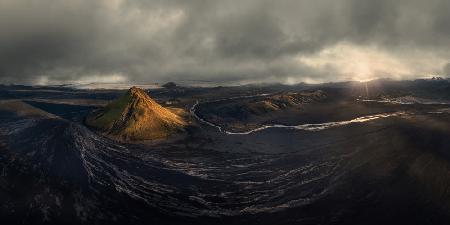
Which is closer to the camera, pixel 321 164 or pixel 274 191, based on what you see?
pixel 274 191

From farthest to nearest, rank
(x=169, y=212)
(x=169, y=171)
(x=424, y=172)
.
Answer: (x=169, y=171) < (x=424, y=172) < (x=169, y=212)

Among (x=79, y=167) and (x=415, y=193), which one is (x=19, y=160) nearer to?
(x=79, y=167)

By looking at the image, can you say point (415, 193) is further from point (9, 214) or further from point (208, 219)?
point (9, 214)

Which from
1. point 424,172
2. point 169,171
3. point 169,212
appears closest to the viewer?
point 169,212

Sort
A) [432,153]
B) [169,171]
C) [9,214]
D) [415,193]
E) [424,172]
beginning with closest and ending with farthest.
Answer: [9,214] → [415,193] → [424,172] → [169,171] → [432,153]

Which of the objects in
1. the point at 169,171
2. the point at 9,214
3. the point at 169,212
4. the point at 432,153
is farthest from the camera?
the point at 432,153

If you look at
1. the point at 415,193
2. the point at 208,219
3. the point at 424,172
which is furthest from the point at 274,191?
the point at 424,172

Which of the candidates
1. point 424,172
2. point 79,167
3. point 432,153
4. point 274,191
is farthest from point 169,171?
point 432,153

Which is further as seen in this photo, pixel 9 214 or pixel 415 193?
pixel 415 193
